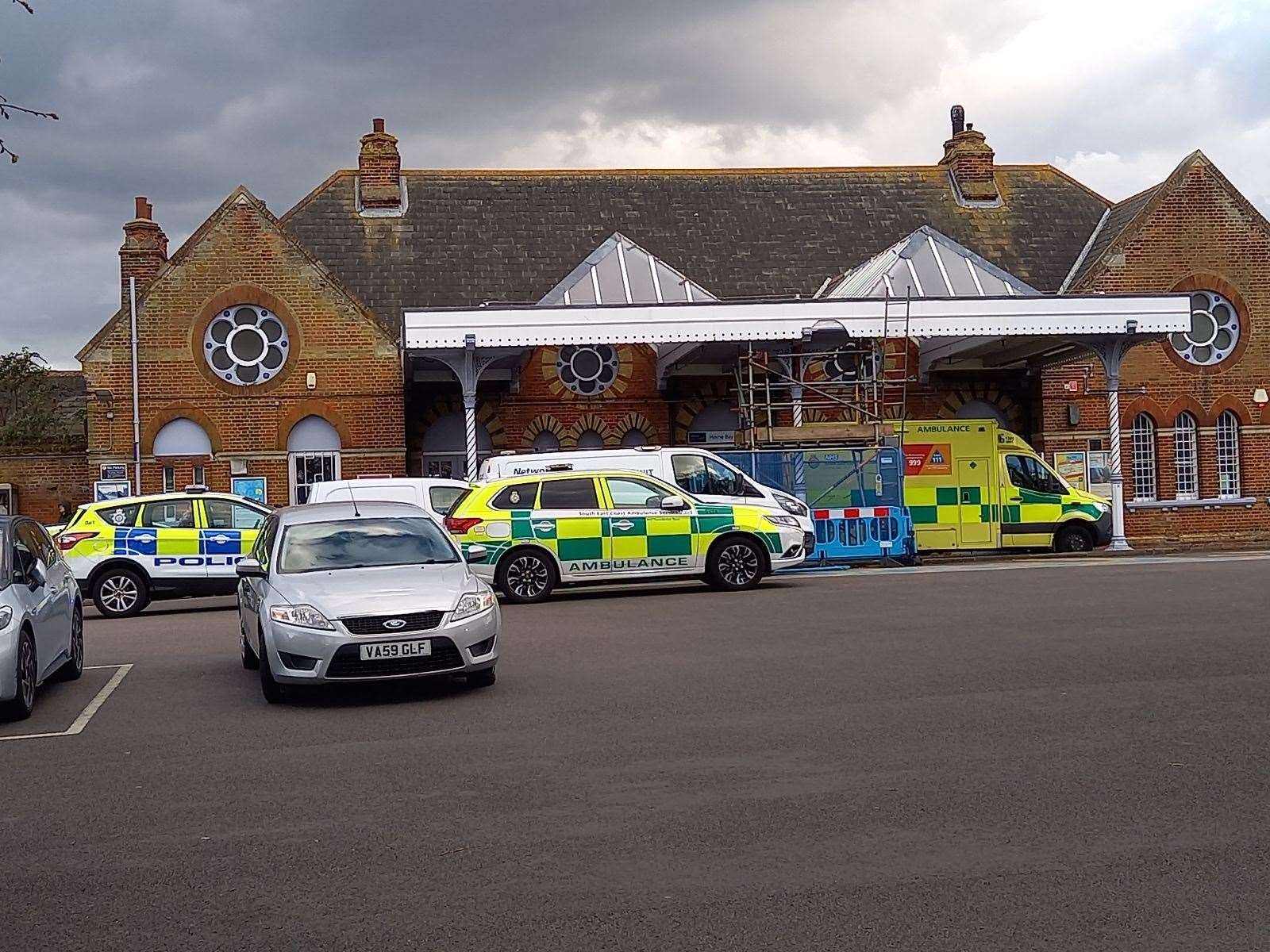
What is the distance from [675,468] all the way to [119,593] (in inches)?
304

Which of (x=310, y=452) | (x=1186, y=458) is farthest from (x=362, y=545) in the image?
(x=1186, y=458)

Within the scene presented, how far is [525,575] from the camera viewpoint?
18453mm

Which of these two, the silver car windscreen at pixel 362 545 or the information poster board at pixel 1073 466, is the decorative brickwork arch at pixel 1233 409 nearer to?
the information poster board at pixel 1073 466

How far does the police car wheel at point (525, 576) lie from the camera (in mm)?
18375

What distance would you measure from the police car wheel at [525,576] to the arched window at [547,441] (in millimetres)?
12948

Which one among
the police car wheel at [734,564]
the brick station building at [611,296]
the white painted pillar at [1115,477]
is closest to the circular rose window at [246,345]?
the brick station building at [611,296]

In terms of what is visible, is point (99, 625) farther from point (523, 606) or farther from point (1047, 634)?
point (1047, 634)

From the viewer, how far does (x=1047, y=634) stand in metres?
13.0

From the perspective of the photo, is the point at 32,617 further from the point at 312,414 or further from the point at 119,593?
the point at 312,414

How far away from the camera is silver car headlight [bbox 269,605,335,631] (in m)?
10.2

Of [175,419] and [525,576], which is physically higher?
[175,419]

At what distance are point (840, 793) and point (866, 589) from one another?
39.3ft

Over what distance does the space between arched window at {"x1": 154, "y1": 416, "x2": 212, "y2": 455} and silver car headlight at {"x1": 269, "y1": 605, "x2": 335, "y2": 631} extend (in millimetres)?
19227

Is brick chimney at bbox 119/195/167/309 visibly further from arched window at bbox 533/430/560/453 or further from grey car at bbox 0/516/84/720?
grey car at bbox 0/516/84/720
